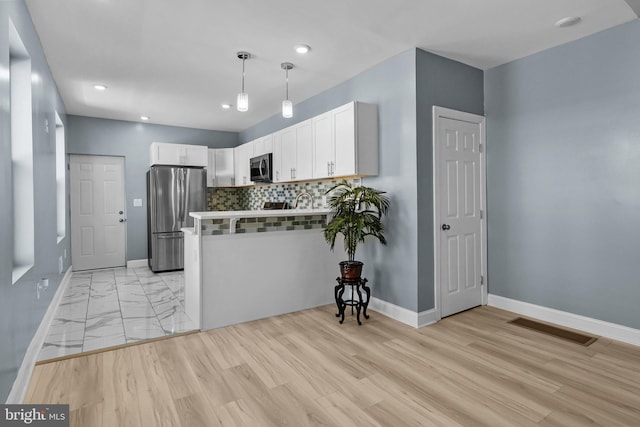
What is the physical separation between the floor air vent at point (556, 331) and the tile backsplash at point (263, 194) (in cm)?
219

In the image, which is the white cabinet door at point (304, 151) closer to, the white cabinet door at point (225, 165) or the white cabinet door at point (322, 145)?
the white cabinet door at point (322, 145)

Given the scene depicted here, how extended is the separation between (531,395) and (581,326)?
1.47 metres

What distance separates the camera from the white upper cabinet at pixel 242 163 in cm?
611

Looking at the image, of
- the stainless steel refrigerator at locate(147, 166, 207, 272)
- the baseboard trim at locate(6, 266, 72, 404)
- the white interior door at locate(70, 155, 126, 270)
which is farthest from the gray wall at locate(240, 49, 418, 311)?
the white interior door at locate(70, 155, 126, 270)

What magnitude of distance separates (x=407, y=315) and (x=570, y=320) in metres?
1.47

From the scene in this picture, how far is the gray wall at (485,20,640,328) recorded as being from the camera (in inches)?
113

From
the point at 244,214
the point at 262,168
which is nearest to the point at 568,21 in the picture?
the point at 244,214

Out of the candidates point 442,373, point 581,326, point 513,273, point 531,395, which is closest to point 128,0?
point 442,373

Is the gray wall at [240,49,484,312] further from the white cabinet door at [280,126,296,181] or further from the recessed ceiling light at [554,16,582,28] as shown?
the white cabinet door at [280,126,296,181]

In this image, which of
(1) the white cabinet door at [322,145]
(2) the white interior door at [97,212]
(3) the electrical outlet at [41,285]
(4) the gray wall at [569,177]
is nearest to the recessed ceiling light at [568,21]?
(4) the gray wall at [569,177]

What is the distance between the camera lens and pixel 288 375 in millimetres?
2414

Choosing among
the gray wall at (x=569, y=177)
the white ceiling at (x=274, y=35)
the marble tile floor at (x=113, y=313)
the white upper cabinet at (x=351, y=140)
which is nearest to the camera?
the white ceiling at (x=274, y=35)

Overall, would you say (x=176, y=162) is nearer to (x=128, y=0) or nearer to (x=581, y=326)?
(x=128, y=0)

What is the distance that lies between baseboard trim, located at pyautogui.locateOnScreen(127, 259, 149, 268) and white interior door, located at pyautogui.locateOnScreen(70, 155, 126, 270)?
20 centimetres
